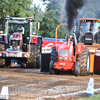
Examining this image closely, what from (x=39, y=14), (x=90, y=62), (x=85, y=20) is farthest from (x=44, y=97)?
(x=39, y=14)

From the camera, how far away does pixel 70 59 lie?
1069cm

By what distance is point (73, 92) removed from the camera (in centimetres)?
678

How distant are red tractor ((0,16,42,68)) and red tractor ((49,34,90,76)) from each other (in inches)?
135

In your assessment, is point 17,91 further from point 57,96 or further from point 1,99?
point 1,99

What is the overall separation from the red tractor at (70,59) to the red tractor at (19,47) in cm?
342

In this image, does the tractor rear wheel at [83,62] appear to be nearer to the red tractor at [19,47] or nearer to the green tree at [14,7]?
the red tractor at [19,47]

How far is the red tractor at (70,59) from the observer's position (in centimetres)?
1050

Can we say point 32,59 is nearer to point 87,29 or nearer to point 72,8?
point 72,8

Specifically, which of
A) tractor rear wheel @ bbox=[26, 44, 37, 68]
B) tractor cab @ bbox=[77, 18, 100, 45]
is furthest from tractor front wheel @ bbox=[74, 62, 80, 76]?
tractor cab @ bbox=[77, 18, 100, 45]

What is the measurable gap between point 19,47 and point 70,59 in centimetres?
494

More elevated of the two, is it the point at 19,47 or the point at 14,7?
the point at 14,7

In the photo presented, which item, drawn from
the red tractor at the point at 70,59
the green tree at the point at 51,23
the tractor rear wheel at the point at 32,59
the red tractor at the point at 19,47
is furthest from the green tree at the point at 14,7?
the red tractor at the point at 70,59

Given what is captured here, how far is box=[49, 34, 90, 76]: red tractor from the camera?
34.4 ft

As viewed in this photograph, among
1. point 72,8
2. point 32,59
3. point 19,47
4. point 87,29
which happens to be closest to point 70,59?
point 72,8
